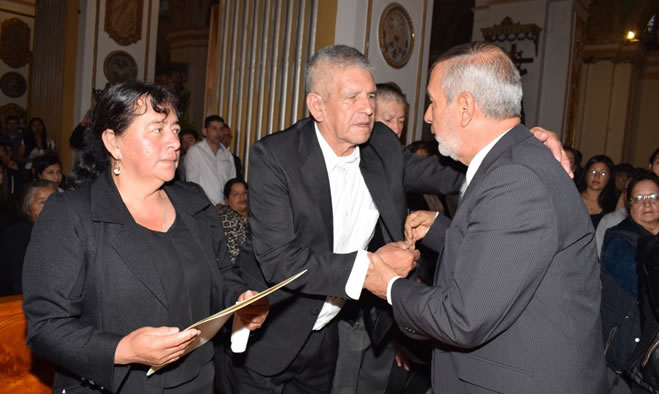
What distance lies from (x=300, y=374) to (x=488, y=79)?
1.54 m

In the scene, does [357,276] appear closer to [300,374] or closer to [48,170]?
[300,374]

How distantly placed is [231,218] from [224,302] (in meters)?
2.35

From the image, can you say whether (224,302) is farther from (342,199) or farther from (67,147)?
(67,147)

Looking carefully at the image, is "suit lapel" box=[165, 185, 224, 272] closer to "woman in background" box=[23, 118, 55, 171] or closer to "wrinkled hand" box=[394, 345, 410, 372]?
"wrinkled hand" box=[394, 345, 410, 372]

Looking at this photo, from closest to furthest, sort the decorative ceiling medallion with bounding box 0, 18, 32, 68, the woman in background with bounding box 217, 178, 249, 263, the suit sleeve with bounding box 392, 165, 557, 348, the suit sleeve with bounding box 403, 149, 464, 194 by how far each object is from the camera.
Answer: the suit sleeve with bounding box 392, 165, 557, 348 → the suit sleeve with bounding box 403, 149, 464, 194 → the woman in background with bounding box 217, 178, 249, 263 → the decorative ceiling medallion with bounding box 0, 18, 32, 68

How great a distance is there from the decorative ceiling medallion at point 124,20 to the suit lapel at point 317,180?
7279mm

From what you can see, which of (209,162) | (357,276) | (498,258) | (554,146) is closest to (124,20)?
(209,162)

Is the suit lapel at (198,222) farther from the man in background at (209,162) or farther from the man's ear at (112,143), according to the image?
the man in background at (209,162)

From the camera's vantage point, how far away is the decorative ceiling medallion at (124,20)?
8281 mm

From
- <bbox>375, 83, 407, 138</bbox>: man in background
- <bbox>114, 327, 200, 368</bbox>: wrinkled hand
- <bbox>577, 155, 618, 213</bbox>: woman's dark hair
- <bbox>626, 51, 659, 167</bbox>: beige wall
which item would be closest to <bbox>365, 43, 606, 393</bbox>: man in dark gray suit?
<bbox>114, 327, 200, 368</bbox>: wrinkled hand

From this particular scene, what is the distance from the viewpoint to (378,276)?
1.90m

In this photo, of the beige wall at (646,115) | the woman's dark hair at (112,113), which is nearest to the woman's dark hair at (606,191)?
the woman's dark hair at (112,113)

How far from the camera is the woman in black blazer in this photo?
59.3 inches

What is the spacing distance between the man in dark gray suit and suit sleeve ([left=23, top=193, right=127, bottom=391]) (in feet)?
2.91
